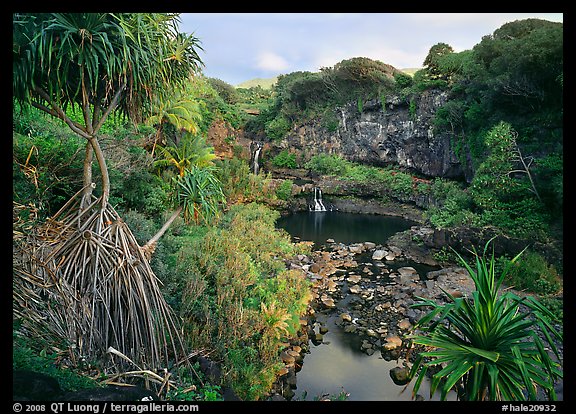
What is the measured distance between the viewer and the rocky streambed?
230 inches

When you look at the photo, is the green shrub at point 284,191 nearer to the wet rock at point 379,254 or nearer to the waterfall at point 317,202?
the waterfall at point 317,202

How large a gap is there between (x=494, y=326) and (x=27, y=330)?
4046mm

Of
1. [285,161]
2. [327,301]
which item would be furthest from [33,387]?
[285,161]

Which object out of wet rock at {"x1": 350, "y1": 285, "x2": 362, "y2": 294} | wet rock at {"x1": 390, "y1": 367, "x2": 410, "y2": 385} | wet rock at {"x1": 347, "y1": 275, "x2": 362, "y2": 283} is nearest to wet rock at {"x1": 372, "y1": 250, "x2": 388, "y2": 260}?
wet rock at {"x1": 347, "y1": 275, "x2": 362, "y2": 283}

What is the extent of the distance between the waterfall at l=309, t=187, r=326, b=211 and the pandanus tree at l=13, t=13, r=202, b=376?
583 inches

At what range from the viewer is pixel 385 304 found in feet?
24.7

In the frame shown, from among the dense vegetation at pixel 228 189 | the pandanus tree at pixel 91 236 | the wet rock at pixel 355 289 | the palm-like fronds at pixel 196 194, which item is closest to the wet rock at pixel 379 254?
the dense vegetation at pixel 228 189

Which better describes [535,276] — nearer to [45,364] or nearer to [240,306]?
[240,306]

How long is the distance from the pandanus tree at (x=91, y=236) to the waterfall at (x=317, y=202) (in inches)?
583

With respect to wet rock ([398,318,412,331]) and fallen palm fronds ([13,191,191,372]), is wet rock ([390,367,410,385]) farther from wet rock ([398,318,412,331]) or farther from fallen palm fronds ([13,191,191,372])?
fallen palm fronds ([13,191,191,372])

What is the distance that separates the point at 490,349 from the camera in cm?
261

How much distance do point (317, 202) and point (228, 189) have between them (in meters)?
5.97

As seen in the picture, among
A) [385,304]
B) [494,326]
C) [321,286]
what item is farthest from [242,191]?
[494,326]

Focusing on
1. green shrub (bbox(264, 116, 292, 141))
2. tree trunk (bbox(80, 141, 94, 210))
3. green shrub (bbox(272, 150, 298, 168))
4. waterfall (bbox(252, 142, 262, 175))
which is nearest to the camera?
tree trunk (bbox(80, 141, 94, 210))
